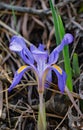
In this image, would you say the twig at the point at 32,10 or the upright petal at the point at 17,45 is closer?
the upright petal at the point at 17,45

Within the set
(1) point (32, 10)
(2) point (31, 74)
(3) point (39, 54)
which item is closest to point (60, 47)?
(3) point (39, 54)

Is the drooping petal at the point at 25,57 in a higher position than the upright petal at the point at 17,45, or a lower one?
lower

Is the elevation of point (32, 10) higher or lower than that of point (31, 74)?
higher

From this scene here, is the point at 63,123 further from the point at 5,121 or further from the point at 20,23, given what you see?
the point at 20,23

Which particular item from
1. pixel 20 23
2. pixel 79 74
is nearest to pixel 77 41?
pixel 79 74

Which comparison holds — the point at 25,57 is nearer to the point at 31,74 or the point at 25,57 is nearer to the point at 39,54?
the point at 39,54

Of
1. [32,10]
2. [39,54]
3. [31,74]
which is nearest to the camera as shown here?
[39,54]

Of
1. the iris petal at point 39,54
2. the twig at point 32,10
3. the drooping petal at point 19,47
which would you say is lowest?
the iris petal at point 39,54

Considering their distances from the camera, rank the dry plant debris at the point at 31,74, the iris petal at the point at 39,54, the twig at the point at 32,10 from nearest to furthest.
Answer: the iris petal at the point at 39,54 → the dry plant debris at the point at 31,74 → the twig at the point at 32,10

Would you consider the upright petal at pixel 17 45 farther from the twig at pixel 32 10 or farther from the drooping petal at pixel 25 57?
the twig at pixel 32 10

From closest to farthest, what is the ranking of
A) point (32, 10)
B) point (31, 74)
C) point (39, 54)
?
1. point (39, 54)
2. point (31, 74)
3. point (32, 10)

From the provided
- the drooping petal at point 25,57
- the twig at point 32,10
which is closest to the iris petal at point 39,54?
the drooping petal at point 25,57
